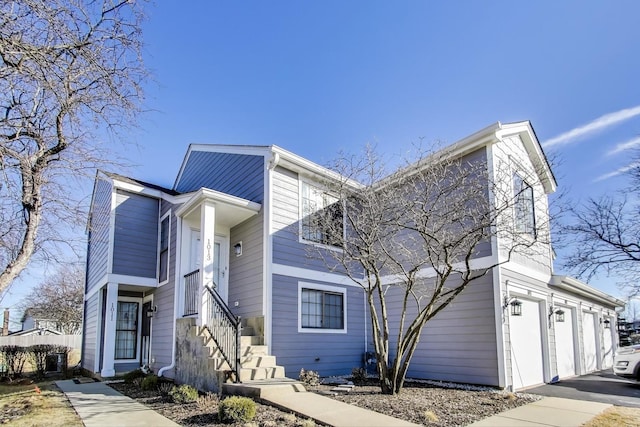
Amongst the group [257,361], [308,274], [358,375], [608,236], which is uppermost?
[608,236]

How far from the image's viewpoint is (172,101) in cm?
635

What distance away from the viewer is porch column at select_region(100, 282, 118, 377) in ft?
34.3

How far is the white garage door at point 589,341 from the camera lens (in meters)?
13.7

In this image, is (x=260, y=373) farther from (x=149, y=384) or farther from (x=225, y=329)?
(x=149, y=384)

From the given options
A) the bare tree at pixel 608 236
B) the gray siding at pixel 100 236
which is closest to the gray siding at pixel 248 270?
the gray siding at pixel 100 236

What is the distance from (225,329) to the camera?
25.8ft

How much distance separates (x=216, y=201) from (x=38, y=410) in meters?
4.85

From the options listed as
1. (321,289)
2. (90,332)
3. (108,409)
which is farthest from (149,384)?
(90,332)

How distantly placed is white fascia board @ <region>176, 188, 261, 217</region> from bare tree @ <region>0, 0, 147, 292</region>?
3.02 meters

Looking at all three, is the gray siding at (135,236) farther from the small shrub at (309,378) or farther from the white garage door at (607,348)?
the white garage door at (607,348)

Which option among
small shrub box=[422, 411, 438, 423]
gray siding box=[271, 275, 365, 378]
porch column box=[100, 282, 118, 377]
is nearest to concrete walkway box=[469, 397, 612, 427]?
small shrub box=[422, 411, 438, 423]

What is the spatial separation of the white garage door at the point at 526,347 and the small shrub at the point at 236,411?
19.4ft

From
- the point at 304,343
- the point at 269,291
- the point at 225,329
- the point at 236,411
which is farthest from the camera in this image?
the point at 304,343

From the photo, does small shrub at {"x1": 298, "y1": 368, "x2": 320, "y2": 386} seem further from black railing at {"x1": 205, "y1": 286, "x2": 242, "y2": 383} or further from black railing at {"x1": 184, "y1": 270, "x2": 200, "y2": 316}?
black railing at {"x1": 184, "y1": 270, "x2": 200, "y2": 316}
